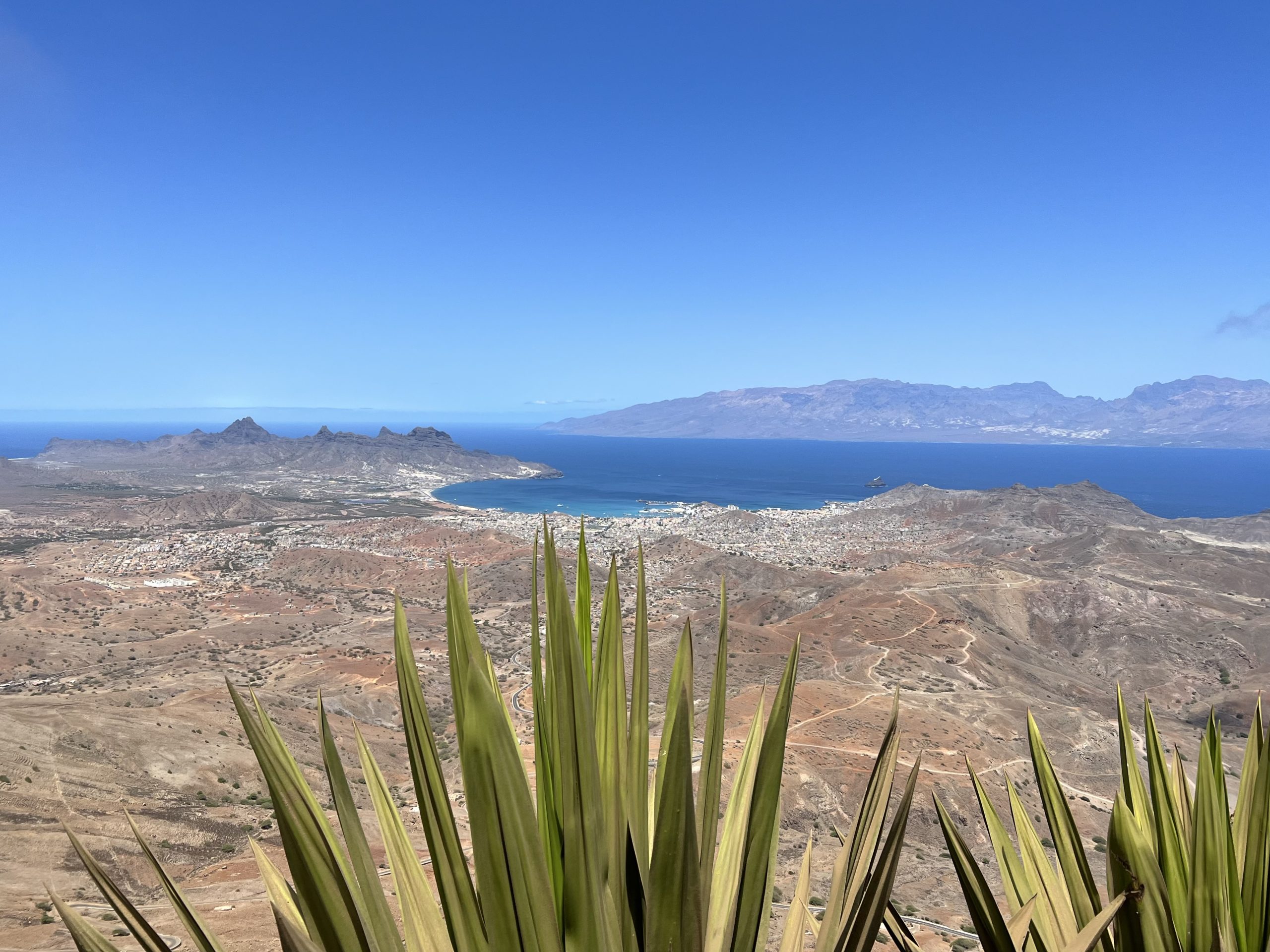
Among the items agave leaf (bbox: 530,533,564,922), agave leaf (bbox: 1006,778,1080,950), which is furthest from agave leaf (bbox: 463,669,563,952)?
agave leaf (bbox: 1006,778,1080,950)

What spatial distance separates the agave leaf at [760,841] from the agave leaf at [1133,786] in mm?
1209

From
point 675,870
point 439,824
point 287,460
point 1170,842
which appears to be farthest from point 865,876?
point 287,460

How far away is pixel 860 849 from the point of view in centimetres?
136

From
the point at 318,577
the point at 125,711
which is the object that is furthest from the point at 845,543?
the point at 125,711

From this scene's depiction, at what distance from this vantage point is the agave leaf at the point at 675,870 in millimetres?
1094

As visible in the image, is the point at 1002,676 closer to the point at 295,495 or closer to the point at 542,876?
the point at 542,876

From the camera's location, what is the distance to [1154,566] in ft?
162

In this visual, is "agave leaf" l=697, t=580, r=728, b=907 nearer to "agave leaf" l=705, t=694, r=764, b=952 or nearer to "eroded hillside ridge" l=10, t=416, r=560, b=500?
"agave leaf" l=705, t=694, r=764, b=952

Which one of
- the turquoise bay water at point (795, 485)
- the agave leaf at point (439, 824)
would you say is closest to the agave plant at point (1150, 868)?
the agave leaf at point (439, 824)

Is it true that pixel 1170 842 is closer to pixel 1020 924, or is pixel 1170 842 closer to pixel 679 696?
pixel 1020 924

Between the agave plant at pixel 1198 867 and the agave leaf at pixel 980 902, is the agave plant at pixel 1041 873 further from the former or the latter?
the agave plant at pixel 1198 867

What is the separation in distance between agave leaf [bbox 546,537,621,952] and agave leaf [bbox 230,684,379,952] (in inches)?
12.6

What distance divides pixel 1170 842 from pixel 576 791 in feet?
5.61

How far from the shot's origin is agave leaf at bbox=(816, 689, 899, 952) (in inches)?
51.3
